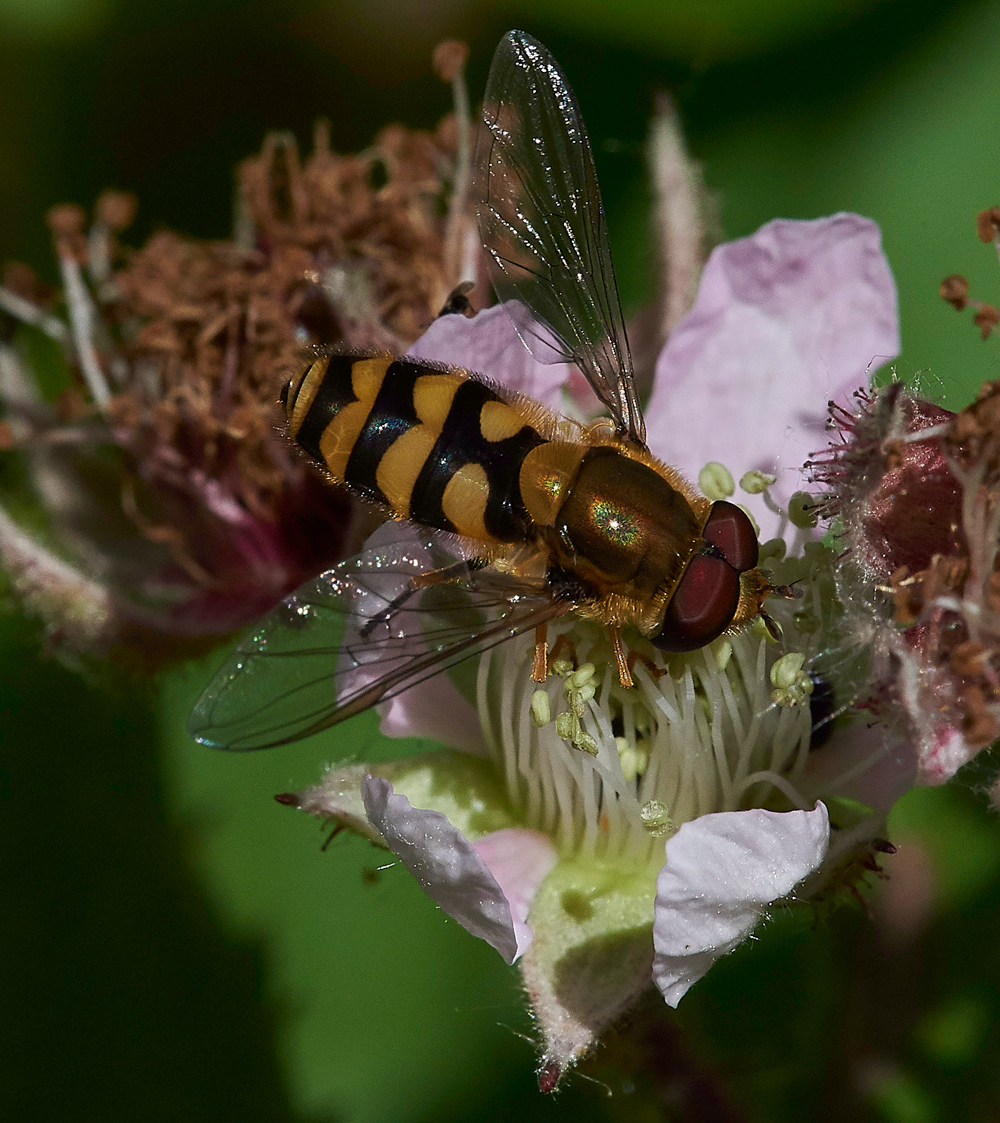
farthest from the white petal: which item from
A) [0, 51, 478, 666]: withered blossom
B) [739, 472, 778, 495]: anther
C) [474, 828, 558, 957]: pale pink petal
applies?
[0, 51, 478, 666]: withered blossom

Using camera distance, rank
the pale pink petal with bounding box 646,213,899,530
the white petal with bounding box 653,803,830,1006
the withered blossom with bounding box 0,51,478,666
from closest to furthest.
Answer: the white petal with bounding box 653,803,830,1006 < the pale pink petal with bounding box 646,213,899,530 < the withered blossom with bounding box 0,51,478,666

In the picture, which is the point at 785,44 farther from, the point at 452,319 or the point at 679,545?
the point at 679,545

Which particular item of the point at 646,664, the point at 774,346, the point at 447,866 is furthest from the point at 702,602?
A: the point at 774,346

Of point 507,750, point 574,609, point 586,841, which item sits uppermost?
point 574,609

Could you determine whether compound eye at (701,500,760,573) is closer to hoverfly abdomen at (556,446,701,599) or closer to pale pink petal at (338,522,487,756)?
hoverfly abdomen at (556,446,701,599)

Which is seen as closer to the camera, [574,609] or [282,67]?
A: [574,609]

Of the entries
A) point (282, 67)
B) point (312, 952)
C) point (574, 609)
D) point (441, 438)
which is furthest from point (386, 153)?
point (312, 952)
